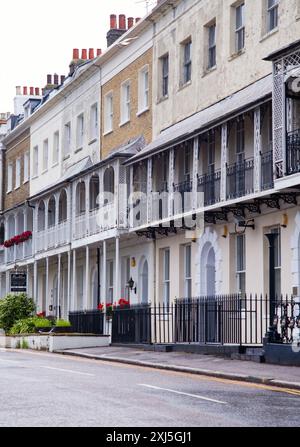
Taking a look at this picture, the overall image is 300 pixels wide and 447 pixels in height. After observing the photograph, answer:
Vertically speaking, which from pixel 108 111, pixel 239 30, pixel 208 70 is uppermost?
pixel 239 30

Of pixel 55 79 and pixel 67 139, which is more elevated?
pixel 55 79

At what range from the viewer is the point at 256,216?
26391mm

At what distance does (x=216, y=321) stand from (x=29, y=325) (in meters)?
12.9

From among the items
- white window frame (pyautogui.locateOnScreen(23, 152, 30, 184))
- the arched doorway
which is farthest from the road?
white window frame (pyautogui.locateOnScreen(23, 152, 30, 184))

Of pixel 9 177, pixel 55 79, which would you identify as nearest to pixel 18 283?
pixel 9 177

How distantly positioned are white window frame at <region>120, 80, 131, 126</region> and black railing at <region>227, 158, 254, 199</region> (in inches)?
404

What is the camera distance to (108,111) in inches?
1531

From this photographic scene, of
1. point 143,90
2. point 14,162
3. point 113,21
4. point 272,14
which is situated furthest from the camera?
point 14,162

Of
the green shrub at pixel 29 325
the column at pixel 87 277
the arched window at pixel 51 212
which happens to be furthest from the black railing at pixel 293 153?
the arched window at pixel 51 212

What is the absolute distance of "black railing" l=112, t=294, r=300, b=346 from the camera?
22578mm

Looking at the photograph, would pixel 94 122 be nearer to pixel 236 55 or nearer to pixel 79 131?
pixel 79 131

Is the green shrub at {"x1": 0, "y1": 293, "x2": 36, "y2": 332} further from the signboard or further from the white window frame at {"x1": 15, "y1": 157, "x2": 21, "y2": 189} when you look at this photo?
the white window frame at {"x1": 15, "y1": 157, "x2": 21, "y2": 189}

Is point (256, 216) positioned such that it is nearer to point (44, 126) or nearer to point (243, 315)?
point (243, 315)
